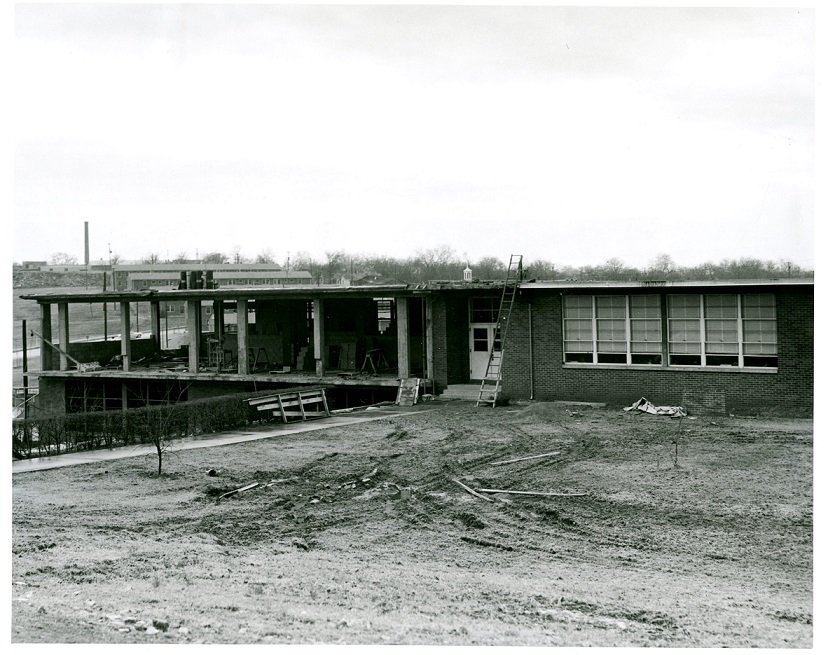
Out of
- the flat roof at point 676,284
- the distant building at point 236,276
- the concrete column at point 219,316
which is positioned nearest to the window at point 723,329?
the flat roof at point 676,284

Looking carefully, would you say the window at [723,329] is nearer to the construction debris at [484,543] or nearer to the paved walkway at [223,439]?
the paved walkway at [223,439]

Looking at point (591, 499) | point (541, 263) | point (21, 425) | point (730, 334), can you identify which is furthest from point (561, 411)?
point (541, 263)

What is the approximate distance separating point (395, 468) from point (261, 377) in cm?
1399

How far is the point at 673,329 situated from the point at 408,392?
776 centimetres

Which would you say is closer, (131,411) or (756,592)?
(756,592)

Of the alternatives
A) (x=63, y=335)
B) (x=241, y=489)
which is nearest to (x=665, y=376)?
(x=241, y=489)

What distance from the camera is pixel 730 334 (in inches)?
908

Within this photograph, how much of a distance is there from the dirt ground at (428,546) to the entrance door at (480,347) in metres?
9.15

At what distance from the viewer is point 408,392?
26047 mm

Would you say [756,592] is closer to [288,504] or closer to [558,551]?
[558,551]

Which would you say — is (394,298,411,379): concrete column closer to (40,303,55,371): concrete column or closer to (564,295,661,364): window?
(564,295,661,364): window

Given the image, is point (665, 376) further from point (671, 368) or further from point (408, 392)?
point (408, 392)

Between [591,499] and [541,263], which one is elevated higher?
[541,263]

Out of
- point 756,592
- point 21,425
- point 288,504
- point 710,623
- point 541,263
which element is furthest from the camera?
point 541,263
